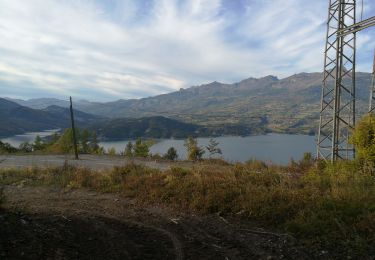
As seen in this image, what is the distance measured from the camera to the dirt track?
17.5 ft

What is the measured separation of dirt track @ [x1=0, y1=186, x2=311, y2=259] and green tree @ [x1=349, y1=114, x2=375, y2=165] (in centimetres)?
542

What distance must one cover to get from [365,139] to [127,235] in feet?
26.6

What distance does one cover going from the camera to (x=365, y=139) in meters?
10.5

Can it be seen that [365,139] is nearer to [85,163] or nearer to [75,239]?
Answer: [75,239]

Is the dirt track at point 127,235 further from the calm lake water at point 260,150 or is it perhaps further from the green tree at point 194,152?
the calm lake water at point 260,150

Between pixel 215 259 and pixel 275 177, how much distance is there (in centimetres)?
494

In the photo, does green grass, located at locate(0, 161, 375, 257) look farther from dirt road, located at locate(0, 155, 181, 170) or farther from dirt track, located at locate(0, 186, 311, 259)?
dirt road, located at locate(0, 155, 181, 170)

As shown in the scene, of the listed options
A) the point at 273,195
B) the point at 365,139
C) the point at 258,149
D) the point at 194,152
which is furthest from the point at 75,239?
the point at 258,149

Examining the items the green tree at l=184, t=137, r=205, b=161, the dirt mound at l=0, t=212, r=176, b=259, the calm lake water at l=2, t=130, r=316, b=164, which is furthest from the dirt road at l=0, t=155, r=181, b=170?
the calm lake water at l=2, t=130, r=316, b=164

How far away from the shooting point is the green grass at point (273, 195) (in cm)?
623

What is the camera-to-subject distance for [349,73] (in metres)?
17.8

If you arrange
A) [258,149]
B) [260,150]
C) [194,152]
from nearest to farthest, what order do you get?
1. [194,152]
2. [260,150]
3. [258,149]

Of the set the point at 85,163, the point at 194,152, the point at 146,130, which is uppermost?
the point at 146,130

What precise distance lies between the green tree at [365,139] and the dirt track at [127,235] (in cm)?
542
